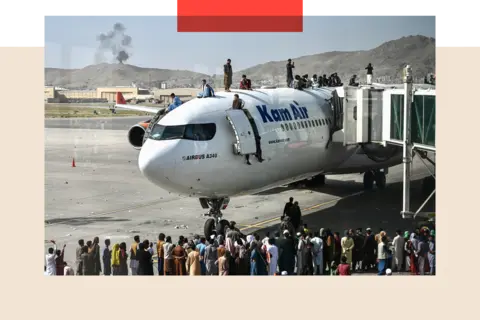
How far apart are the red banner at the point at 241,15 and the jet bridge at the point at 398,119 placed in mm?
3262

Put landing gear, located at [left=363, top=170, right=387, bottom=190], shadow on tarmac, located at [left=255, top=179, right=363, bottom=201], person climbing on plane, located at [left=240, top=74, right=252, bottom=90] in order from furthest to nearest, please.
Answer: landing gear, located at [left=363, top=170, right=387, bottom=190] → shadow on tarmac, located at [left=255, top=179, right=363, bottom=201] → person climbing on plane, located at [left=240, top=74, right=252, bottom=90]

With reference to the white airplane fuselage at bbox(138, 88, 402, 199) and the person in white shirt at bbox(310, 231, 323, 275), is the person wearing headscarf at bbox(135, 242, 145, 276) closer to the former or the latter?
the white airplane fuselage at bbox(138, 88, 402, 199)

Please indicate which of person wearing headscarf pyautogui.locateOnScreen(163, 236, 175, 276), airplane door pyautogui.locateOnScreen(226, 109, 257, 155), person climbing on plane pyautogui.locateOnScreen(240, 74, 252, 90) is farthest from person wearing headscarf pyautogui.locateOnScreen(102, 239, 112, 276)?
person climbing on plane pyautogui.locateOnScreen(240, 74, 252, 90)

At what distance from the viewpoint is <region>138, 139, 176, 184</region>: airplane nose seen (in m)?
17.6

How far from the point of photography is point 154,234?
21.2 metres

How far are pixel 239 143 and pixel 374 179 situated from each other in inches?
379

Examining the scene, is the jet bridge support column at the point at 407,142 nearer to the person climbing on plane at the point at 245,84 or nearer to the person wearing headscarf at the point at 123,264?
the person climbing on plane at the point at 245,84

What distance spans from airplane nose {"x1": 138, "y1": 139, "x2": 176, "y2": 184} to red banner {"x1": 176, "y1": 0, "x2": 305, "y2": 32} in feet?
9.81

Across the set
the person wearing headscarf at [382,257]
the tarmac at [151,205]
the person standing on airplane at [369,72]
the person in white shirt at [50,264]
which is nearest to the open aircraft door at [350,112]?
the person standing on airplane at [369,72]

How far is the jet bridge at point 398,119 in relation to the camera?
1767cm

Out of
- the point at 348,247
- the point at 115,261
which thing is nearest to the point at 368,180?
the point at 348,247

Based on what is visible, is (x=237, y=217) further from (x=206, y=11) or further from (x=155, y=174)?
(x=206, y=11)

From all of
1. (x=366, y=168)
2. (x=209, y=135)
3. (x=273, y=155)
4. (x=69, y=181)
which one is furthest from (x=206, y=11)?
(x=69, y=181)

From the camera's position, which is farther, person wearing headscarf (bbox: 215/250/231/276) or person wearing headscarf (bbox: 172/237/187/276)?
person wearing headscarf (bbox: 172/237/187/276)
